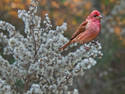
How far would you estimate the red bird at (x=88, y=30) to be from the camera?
3103mm

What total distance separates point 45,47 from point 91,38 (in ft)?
2.54

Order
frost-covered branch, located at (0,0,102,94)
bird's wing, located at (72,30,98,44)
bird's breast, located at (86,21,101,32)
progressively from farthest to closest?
bird's breast, located at (86,21,101,32)
bird's wing, located at (72,30,98,44)
frost-covered branch, located at (0,0,102,94)

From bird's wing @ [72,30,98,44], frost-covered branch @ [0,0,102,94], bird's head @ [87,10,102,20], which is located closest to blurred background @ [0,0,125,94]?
bird's head @ [87,10,102,20]

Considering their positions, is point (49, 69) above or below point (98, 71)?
below

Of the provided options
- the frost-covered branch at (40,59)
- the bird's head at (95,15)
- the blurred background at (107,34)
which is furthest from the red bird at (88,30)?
the blurred background at (107,34)

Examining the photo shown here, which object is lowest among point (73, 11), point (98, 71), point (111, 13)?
point (98, 71)

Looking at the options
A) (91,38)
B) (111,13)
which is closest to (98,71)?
(111,13)

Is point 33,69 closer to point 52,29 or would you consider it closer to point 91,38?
point 52,29

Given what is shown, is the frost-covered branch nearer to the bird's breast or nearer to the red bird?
the red bird

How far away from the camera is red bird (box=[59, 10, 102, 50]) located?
3.10 m

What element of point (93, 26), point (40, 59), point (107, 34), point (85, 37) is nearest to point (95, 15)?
point (93, 26)

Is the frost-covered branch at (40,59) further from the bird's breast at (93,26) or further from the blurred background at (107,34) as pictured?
the blurred background at (107,34)

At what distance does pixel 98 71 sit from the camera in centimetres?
705

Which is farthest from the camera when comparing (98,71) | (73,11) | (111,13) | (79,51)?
(73,11)
